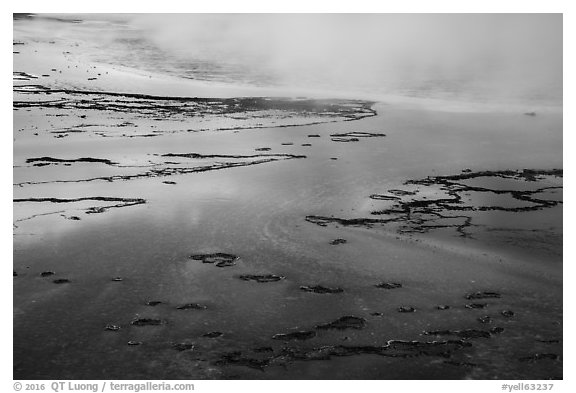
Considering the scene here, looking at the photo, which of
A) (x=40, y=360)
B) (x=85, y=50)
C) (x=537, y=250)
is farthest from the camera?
(x=85, y=50)

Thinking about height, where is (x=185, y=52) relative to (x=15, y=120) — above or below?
above

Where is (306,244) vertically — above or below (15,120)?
below

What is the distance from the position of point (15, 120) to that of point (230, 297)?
7147 millimetres

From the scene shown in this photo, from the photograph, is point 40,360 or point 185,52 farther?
point 185,52

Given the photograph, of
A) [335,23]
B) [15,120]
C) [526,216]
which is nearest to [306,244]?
[526,216]

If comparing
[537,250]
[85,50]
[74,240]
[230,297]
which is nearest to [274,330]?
[230,297]

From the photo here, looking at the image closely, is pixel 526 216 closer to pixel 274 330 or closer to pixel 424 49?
pixel 274 330

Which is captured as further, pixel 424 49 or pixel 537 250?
pixel 424 49

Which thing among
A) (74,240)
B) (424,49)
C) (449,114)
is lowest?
(74,240)

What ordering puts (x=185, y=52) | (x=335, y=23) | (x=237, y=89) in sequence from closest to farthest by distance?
(x=237, y=89), (x=335, y=23), (x=185, y=52)

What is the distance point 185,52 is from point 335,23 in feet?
18.8

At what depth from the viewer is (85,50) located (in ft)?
61.1

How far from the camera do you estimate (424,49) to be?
1933 centimetres

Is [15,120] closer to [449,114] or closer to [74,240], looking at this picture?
[74,240]
